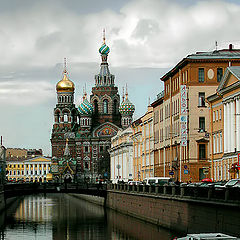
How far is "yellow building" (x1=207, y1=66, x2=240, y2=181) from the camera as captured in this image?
6912 centimetres

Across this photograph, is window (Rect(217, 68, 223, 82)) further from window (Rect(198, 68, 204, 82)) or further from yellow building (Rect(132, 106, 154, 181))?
yellow building (Rect(132, 106, 154, 181))

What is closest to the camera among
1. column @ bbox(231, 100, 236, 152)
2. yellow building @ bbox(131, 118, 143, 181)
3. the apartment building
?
column @ bbox(231, 100, 236, 152)

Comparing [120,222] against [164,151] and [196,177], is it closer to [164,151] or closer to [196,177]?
[196,177]

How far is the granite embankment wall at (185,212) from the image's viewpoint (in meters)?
38.3

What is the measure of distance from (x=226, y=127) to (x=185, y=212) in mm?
25324

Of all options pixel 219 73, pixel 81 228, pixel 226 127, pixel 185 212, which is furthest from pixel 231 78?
pixel 185 212

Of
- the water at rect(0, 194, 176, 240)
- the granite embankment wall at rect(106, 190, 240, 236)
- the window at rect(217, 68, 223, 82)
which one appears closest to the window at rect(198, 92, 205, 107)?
the window at rect(217, 68, 223, 82)

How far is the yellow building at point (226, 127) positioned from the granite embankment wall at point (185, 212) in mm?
8328

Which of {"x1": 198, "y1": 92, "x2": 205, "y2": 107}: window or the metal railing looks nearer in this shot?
the metal railing

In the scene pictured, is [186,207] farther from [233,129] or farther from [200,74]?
[200,74]

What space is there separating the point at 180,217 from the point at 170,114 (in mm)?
46015

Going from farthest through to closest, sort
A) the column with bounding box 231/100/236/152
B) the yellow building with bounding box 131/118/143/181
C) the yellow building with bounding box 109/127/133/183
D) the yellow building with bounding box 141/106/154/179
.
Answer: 1. the yellow building with bounding box 109/127/133/183
2. the yellow building with bounding box 131/118/143/181
3. the yellow building with bounding box 141/106/154/179
4. the column with bounding box 231/100/236/152

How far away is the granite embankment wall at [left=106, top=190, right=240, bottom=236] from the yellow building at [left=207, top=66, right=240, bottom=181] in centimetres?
833

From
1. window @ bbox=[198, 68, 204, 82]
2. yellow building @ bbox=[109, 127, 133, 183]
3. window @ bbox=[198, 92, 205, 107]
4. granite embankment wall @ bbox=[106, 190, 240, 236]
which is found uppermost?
window @ bbox=[198, 68, 204, 82]
